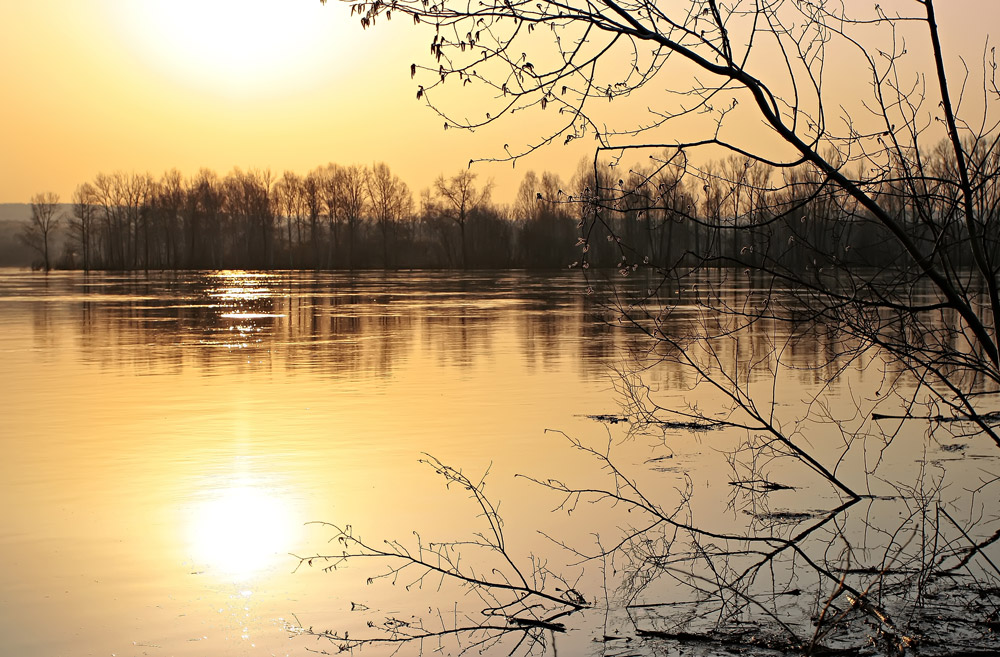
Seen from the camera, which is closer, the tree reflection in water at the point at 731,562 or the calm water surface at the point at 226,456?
the tree reflection in water at the point at 731,562

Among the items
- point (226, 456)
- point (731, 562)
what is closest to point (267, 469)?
point (226, 456)

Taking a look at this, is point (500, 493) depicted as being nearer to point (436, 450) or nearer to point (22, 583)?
point (436, 450)

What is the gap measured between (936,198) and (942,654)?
7.25 feet

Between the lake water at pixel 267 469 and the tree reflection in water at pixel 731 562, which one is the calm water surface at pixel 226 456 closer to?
the lake water at pixel 267 469

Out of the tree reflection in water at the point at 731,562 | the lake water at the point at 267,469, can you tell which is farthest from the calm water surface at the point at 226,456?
the tree reflection in water at the point at 731,562

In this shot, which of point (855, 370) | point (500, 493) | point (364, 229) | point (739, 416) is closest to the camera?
point (500, 493)

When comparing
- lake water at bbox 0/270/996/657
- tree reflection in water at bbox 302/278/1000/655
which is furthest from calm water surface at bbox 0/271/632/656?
tree reflection in water at bbox 302/278/1000/655

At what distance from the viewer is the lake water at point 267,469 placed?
614 cm

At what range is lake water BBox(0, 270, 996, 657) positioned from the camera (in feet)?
20.1

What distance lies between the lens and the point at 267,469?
962 cm

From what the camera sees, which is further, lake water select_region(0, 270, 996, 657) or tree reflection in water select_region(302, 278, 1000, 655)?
lake water select_region(0, 270, 996, 657)

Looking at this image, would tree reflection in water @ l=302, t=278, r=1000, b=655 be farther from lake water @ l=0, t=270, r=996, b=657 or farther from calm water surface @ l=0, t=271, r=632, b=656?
calm water surface @ l=0, t=271, r=632, b=656

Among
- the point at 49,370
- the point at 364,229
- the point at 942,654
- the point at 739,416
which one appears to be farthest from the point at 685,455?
the point at 364,229

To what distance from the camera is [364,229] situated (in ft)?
462
